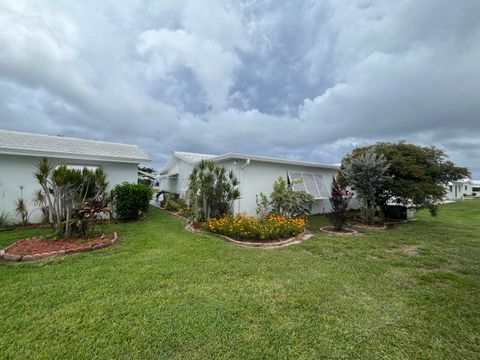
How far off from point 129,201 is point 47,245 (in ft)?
14.4

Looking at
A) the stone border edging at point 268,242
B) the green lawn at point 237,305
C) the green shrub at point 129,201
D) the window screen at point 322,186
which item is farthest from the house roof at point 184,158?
the green lawn at point 237,305

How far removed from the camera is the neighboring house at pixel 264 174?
35.9 feet

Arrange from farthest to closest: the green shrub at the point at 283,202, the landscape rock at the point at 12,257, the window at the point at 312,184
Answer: the window at the point at 312,184
the green shrub at the point at 283,202
the landscape rock at the point at 12,257

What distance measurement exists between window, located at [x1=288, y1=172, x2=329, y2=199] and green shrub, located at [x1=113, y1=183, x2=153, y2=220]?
8326 mm

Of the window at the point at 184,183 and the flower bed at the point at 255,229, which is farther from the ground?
the window at the point at 184,183

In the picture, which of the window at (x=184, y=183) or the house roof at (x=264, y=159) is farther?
the window at (x=184, y=183)

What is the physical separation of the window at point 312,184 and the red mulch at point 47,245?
385 inches

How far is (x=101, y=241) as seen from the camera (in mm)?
6715

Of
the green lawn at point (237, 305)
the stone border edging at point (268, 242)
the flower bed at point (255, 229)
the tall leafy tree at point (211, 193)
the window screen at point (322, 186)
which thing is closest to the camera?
the green lawn at point (237, 305)

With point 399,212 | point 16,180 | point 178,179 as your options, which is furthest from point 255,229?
point 399,212

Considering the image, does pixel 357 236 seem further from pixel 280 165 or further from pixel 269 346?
pixel 269 346

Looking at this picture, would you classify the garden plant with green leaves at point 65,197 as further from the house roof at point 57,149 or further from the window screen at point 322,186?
the window screen at point 322,186

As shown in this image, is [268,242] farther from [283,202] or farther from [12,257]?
[12,257]

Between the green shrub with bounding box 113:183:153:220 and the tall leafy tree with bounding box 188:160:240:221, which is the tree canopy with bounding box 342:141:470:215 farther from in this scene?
the green shrub with bounding box 113:183:153:220
